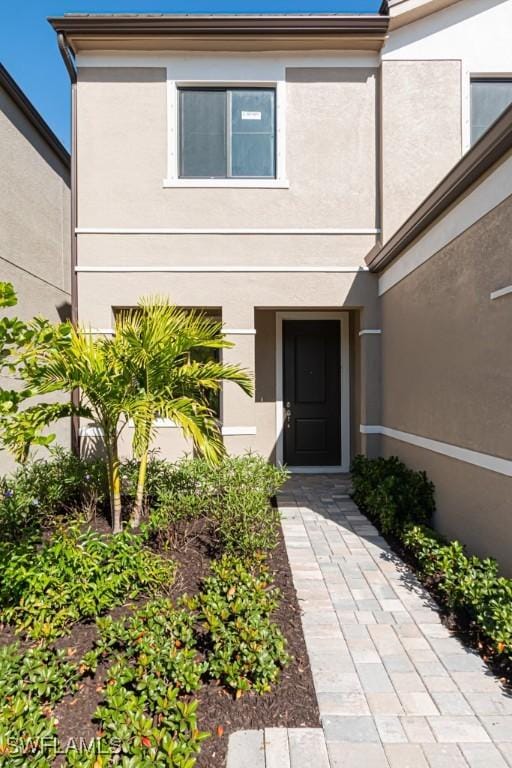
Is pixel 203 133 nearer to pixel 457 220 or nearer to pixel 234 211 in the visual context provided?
pixel 234 211

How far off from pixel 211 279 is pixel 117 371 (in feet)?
8.93

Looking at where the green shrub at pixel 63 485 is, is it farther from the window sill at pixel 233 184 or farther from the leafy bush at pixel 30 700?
the window sill at pixel 233 184

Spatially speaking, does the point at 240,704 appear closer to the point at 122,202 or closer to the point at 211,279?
the point at 211,279

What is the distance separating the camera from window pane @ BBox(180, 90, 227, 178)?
21.5 ft

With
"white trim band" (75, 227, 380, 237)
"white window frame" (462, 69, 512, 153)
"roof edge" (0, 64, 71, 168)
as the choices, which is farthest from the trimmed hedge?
"roof edge" (0, 64, 71, 168)

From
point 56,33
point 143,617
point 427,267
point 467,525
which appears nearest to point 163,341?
point 143,617

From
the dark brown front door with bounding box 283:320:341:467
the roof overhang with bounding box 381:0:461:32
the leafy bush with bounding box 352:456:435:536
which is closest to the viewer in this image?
the leafy bush with bounding box 352:456:435:536

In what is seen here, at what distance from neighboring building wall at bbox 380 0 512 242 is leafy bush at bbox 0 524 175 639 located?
5.77 meters

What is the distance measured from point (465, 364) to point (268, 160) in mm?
4228

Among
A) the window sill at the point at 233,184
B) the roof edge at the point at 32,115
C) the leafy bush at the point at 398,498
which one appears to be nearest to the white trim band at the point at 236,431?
the leafy bush at the point at 398,498

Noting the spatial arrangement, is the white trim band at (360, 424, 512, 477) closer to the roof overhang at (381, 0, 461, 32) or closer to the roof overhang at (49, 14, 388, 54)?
the roof overhang at (49, 14, 388, 54)

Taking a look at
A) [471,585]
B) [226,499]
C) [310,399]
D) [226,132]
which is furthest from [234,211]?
[471,585]

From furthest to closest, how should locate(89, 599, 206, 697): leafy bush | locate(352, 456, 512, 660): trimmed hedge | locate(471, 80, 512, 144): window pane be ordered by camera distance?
locate(471, 80, 512, 144): window pane
locate(352, 456, 512, 660): trimmed hedge
locate(89, 599, 206, 697): leafy bush

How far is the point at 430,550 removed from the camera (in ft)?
13.1
